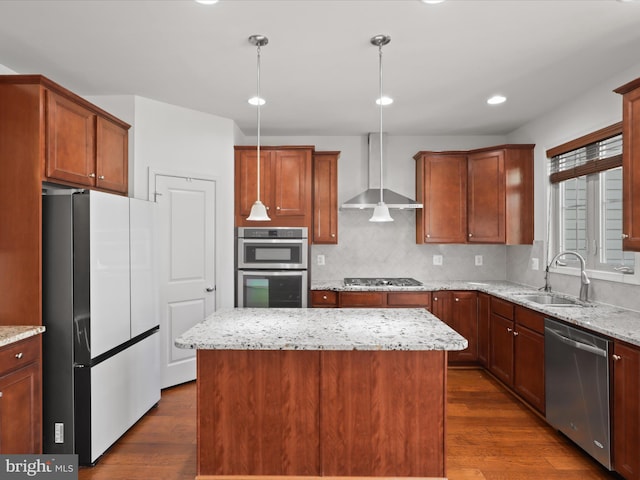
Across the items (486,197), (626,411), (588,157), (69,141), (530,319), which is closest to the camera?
(626,411)

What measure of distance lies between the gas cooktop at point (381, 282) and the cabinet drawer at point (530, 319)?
45.3 inches

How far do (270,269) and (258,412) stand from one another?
2.10 metres

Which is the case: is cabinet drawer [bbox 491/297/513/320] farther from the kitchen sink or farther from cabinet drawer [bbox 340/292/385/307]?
cabinet drawer [bbox 340/292/385/307]

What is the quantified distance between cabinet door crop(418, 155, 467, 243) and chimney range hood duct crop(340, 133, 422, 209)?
0.39m

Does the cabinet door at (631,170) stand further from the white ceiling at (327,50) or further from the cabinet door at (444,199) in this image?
the cabinet door at (444,199)

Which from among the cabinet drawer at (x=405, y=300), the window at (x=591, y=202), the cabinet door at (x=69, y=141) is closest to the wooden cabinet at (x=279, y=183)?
the cabinet drawer at (x=405, y=300)

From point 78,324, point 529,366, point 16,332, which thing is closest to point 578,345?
point 529,366

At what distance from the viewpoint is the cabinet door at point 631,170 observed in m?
2.37

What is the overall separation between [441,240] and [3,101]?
4003mm

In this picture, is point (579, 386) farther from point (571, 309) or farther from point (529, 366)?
point (529, 366)

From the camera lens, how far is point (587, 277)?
10.9ft

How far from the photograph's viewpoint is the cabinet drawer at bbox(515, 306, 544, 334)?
10.1 ft

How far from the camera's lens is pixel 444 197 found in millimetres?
4562

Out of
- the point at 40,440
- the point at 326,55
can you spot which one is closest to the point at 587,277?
the point at 326,55
